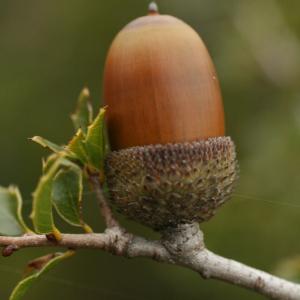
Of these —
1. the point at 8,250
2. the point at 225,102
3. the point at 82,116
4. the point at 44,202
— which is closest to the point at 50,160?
A: the point at 44,202

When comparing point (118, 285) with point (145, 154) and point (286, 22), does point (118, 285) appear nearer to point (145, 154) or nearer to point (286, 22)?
point (286, 22)

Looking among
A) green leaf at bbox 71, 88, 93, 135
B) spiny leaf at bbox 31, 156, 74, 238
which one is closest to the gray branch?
spiny leaf at bbox 31, 156, 74, 238

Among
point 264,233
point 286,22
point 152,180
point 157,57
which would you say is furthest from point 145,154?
point 286,22

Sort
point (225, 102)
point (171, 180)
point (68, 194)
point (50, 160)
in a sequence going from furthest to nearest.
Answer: point (225, 102) → point (68, 194) → point (171, 180) → point (50, 160)

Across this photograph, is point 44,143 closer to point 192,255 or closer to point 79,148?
point 79,148

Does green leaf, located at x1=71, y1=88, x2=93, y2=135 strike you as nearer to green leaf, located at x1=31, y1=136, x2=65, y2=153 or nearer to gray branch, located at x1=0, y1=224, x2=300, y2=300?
green leaf, located at x1=31, y1=136, x2=65, y2=153
